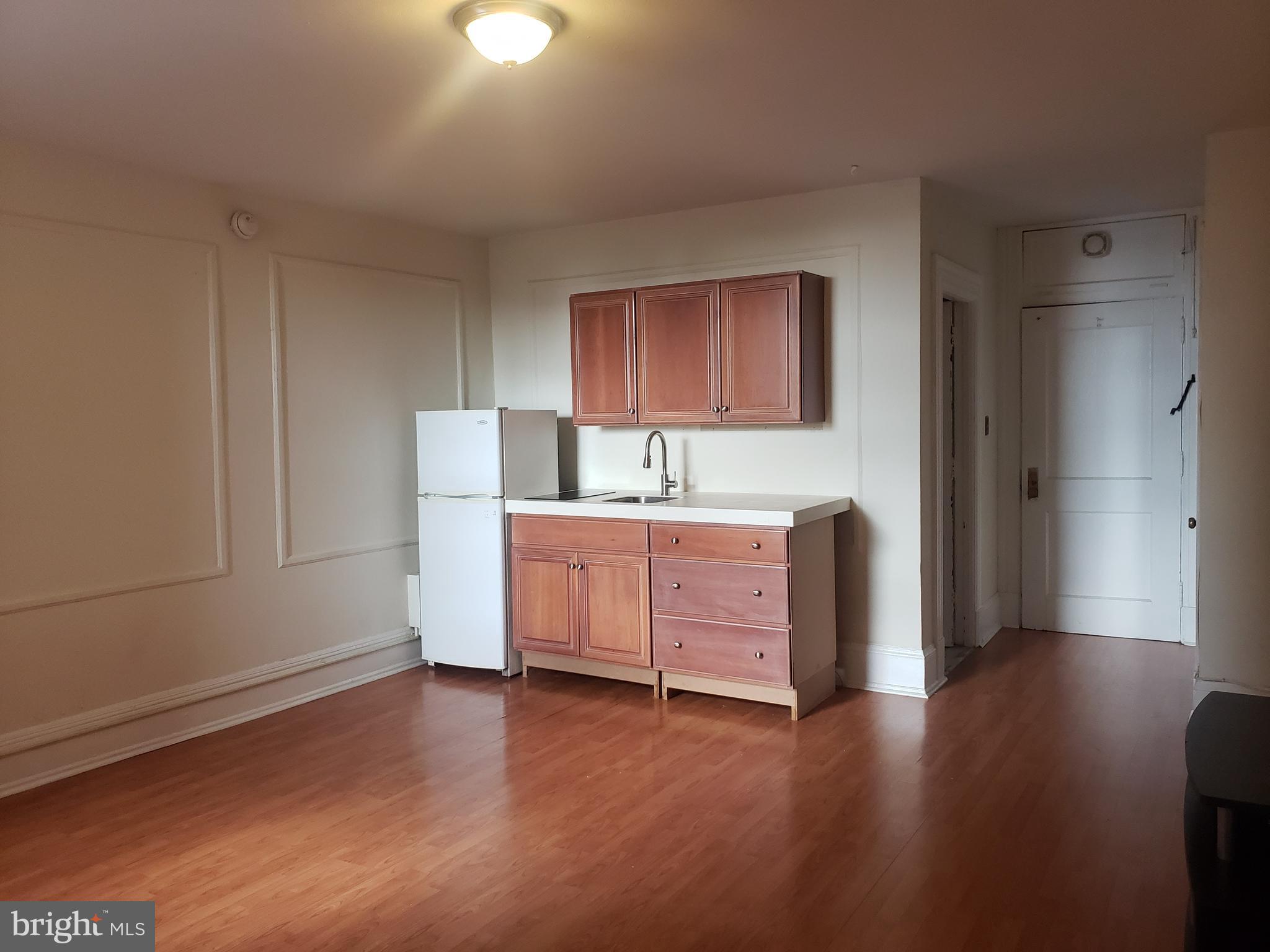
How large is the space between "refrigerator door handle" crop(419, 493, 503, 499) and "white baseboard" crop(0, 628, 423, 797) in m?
0.77

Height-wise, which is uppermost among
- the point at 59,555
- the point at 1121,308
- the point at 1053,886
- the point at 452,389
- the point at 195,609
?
the point at 1121,308

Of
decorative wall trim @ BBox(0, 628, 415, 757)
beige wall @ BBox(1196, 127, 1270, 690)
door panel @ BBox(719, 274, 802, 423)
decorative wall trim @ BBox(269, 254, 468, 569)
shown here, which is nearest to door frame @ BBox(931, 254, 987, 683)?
door panel @ BBox(719, 274, 802, 423)

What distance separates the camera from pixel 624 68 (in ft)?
9.78

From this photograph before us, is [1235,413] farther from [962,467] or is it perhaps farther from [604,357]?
[604,357]

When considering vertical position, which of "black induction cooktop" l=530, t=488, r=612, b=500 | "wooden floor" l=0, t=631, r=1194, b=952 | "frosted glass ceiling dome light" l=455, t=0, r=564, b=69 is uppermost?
"frosted glass ceiling dome light" l=455, t=0, r=564, b=69

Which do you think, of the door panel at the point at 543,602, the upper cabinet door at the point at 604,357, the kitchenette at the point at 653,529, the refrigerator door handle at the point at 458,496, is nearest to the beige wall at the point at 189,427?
the refrigerator door handle at the point at 458,496

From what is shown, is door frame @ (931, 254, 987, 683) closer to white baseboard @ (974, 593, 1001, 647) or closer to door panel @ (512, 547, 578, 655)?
white baseboard @ (974, 593, 1001, 647)

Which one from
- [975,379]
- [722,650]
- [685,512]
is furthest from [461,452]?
[975,379]

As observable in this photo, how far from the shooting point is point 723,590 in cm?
434

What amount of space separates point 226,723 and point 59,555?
108 centimetres

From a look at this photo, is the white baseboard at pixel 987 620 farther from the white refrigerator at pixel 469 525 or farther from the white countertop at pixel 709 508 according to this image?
the white refrigerator at pixel 469 525

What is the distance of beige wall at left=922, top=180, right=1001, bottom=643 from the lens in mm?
4594

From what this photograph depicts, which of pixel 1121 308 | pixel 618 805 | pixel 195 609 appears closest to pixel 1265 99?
pixel 1121 308

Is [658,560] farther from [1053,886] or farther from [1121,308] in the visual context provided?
[1121,308]
